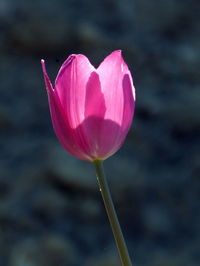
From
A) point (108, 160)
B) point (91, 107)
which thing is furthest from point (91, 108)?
point (108, 160)

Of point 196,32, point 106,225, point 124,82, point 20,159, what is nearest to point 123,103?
point 124,82

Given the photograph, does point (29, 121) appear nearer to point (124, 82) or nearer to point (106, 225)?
point (106, 225)

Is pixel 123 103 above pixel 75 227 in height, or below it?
below

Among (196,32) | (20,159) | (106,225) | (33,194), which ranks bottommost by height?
(106,225)

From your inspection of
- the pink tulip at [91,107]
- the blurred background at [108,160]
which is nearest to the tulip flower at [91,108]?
the pink tulip at [91,107]

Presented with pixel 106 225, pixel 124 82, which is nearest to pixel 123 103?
pixel 124 82

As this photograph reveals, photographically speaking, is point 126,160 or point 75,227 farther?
point 126,160

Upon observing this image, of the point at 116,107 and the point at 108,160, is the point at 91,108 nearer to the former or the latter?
the point at 116,107

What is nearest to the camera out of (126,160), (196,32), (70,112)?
(70,112)

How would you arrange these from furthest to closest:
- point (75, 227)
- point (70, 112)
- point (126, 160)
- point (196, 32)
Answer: point (196, 32)
point (126, 160)
point (75, 227)
point (70, 112)
